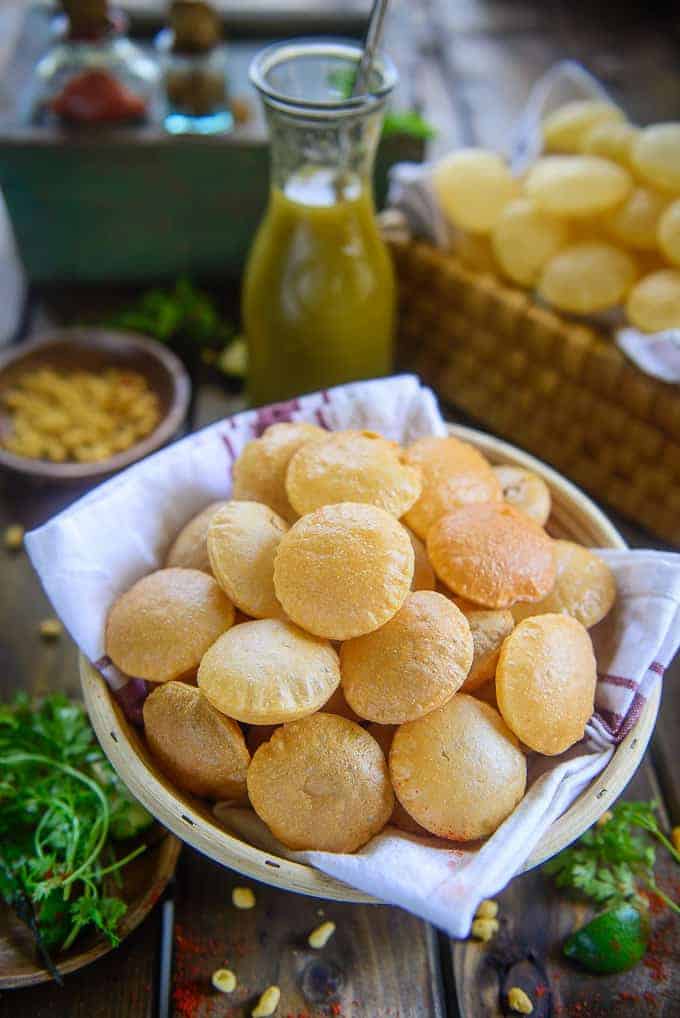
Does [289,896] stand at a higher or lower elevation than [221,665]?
lower

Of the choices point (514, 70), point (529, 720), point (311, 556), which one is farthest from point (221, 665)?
point (514, 70)

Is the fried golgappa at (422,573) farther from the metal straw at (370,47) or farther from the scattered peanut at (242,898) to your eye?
the metal straw at (370,47)

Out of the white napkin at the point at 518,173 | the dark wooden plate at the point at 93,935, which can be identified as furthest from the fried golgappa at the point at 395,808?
the white napkin at the point at 518,173

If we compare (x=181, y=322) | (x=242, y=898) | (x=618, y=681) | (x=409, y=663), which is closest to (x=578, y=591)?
(x=618, y=681)

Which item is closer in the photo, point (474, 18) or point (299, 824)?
point (299, 824)

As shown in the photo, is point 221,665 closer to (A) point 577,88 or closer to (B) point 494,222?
(B) point 494,222

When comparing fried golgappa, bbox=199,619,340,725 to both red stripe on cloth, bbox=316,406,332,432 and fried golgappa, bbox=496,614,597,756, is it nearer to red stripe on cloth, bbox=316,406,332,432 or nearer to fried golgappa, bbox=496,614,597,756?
fried golgappa, bbox=496,614,597,756

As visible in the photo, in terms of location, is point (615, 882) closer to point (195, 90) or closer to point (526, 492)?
point (526, 492)

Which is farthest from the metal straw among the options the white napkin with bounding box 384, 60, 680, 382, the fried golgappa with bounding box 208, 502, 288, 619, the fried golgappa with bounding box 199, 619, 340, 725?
the fried golgappa with bounding box 199, 619, 340, 725
